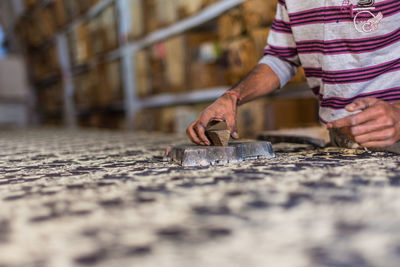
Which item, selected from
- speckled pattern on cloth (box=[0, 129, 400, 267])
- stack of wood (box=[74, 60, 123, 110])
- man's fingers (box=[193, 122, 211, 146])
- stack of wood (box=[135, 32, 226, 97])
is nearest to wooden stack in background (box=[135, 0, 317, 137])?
stack of wood (box=[135, 32, 226, 97])

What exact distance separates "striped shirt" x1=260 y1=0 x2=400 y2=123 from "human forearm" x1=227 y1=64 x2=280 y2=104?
0.10 ft

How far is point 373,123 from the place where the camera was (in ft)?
2.73

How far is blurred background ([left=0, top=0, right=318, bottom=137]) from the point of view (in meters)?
2.17

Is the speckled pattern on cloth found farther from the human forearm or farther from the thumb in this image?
the human forearm

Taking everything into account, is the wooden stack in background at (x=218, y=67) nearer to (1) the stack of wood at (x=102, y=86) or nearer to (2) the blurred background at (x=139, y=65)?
(2) the blurred background at (x=139, y=65)

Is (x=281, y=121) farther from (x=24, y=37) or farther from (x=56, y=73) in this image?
(x=24, y=37)

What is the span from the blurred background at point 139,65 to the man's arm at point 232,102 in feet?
1.86

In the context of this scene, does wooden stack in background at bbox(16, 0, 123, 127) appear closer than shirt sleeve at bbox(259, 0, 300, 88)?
No

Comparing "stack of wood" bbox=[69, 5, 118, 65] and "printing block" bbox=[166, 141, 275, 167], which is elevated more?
"stack of wood" bbox=[69, 5, 118, 65]

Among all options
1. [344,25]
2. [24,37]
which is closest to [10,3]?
[24,37]

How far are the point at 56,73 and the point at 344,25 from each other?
A: 5.10 meters

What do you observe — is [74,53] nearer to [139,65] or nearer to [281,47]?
[139,65]

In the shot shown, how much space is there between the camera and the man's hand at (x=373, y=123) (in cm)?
83

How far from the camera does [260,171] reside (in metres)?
0.73
